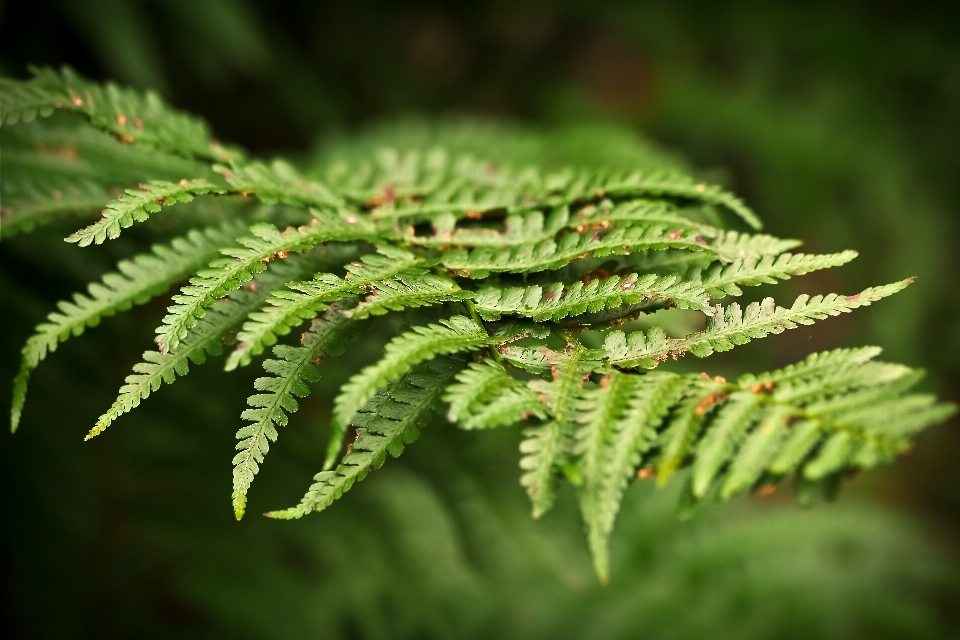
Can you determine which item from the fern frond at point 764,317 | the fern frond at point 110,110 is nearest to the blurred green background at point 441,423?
the fern frond at point 110,110

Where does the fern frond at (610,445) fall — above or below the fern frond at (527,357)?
below

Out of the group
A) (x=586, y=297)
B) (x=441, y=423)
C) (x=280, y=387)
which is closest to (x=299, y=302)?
(x=280, y=387)

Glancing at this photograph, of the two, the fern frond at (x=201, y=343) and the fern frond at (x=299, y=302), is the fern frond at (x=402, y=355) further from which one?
the fern frond at (x=201, y=343)

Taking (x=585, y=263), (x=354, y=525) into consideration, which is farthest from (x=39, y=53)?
(x=585, y=263)

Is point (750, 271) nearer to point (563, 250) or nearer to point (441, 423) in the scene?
point (563, 250)

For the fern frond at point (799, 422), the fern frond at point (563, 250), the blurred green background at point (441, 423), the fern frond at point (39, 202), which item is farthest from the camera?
the blurred green background at point (441, 423)

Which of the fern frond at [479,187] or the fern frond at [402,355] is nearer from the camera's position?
the fern frond at [402,355]

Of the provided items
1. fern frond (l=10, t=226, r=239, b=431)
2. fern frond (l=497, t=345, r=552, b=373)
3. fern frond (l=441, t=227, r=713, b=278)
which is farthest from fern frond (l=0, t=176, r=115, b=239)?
fern frond (l=497, t=345, r=552, b=373)
